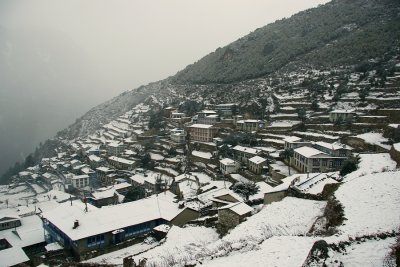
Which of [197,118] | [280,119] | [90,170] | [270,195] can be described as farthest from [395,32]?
[90,170]

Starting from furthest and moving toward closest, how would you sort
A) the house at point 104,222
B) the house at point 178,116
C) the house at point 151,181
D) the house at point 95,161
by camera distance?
the house at point 178,116 → the house at point 95,161 → the house at point 151,181 → the house at point 104,222

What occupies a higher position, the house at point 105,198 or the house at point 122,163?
the house at point 122,163

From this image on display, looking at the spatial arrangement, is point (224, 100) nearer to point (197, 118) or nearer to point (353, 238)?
point (197, 118)

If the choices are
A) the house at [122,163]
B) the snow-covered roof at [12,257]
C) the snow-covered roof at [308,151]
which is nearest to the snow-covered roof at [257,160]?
the snow-covered roof at [308,151]

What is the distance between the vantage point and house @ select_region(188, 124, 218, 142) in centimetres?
5141

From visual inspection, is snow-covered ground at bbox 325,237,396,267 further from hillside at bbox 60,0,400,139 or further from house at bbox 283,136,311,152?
hillside at bbox 60,0,400,139

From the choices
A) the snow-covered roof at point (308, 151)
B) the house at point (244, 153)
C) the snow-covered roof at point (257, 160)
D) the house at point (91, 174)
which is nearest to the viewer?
the snow-covered roof at point (308, 151)

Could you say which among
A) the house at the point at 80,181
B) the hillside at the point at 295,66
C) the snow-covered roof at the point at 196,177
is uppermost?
the hillside at the point at 295,66

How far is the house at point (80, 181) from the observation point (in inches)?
1970

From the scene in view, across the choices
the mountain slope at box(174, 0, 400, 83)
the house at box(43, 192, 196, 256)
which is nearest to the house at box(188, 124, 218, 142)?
the house at box(43, 192, 196, 256)

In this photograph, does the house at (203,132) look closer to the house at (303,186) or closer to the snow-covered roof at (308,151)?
the snow-covered roof at (308,151)

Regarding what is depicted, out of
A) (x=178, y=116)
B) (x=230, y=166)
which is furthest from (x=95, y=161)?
(x=230, y=166)

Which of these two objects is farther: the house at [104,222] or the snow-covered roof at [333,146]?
the snow-covered roof at [333,146]

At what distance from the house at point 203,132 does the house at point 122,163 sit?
1036 centimetres
